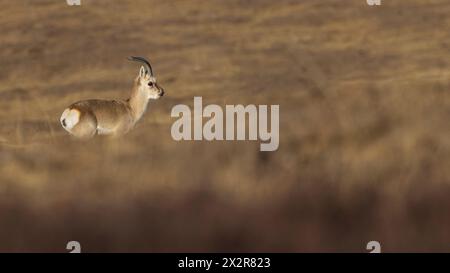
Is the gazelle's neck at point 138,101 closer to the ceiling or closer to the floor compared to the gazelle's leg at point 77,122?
closer to the ceiling

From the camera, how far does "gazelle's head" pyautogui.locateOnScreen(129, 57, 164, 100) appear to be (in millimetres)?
15141

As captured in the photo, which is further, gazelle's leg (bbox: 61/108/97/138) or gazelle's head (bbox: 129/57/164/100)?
gazelle's head (bbox: 129/57/164/100)

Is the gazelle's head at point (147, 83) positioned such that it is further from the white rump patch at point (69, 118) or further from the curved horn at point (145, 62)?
the white rump patch at point (69, 118)

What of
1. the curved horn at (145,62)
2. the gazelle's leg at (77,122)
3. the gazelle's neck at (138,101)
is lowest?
the gazelle's leg at (77,122)

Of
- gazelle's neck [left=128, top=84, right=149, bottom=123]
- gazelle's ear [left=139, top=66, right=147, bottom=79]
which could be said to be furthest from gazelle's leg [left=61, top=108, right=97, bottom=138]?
gazelle's ear [left=139, top=66, right=147, bottom=79]

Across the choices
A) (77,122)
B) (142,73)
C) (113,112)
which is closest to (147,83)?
(142,73)

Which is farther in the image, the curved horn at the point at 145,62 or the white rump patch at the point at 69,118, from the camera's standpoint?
the curved horn at the point at 145,62

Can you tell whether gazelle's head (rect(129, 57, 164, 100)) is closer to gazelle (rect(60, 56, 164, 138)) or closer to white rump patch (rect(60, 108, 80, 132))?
gazelle (rect(60, 56, 164, 138))

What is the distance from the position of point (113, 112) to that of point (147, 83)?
634 mm

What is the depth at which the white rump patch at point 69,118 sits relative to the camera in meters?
14.3

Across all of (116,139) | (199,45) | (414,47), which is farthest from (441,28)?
(116,139)

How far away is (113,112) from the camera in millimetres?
14867

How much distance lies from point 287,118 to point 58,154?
2855 mm

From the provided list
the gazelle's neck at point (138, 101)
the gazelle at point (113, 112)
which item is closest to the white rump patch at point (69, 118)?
the gazelle at point (113, 112)
